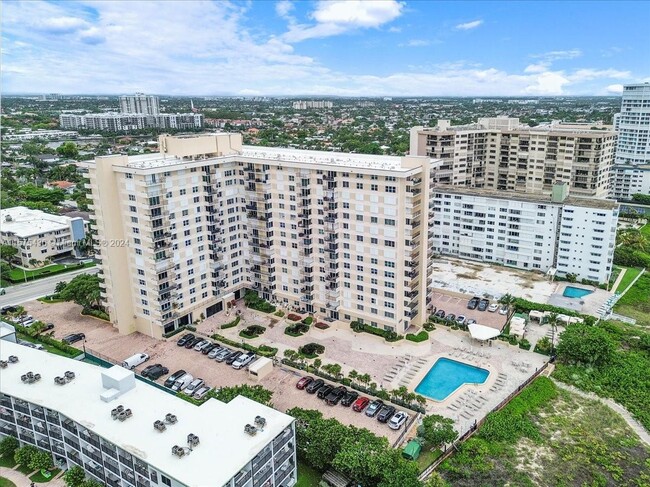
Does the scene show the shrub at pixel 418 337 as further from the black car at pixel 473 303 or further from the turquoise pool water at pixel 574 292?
the turquoise pool water at pixel 574 292

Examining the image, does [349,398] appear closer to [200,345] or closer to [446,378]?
[446,378]

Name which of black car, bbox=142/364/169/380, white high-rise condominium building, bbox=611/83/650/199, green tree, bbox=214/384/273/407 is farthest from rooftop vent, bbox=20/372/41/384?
white high-rise condominium building, bbox=611/83/650/199

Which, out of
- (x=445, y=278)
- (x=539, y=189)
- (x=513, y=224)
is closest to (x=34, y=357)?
(x=445, y=278)

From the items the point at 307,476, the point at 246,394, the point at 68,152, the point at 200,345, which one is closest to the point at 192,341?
the point at 200,345

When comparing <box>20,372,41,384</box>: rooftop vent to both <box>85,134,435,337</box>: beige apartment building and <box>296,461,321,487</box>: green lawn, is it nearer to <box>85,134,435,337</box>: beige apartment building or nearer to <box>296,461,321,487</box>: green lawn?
<box>85,134,435,337</box>: beige apartment building

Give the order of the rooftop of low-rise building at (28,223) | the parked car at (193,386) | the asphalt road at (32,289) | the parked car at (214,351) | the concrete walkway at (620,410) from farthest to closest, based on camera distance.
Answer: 1. the rooftop of low-rise building at (28,223)
2. the asphalt road at (32,289)
3. the parked car at (214,351)
4. the parked car at (193,386)
5. the concrete walkway at (620,410)


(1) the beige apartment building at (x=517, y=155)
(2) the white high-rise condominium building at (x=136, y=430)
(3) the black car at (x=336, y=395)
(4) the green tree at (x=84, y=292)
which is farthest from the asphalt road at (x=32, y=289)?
(1) the beige apartment building at (x=517, y=155)

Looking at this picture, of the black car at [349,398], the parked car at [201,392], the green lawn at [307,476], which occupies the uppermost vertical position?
the parked car at [201,392]
